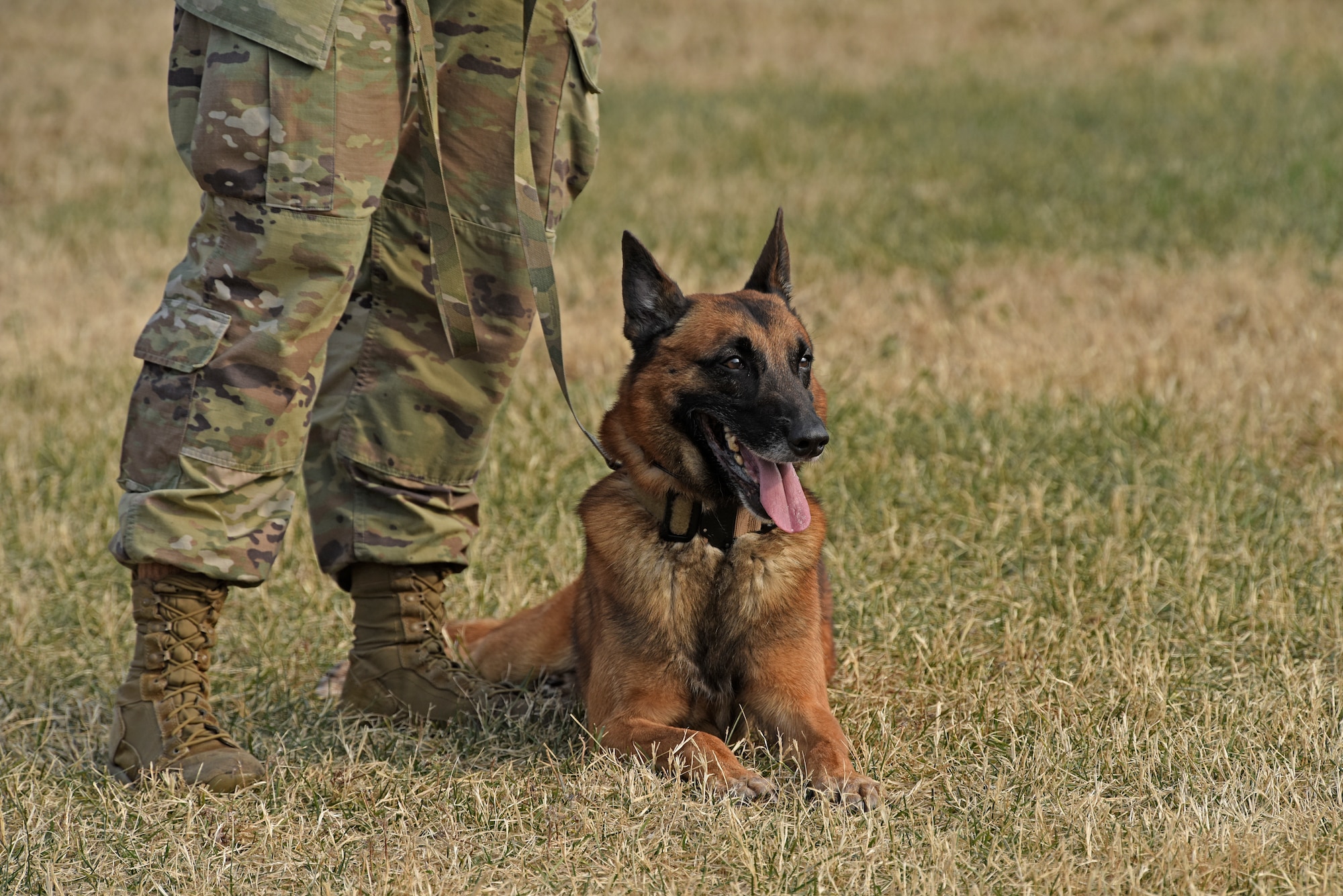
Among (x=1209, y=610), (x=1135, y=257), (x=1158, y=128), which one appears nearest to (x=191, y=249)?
(x=1209, y=610)

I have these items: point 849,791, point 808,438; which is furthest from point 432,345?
point 849,791

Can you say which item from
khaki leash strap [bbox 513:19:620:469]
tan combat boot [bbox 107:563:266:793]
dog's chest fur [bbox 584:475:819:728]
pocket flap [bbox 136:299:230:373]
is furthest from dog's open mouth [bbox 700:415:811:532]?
tan combat boot [bbox 107:563:266:793]

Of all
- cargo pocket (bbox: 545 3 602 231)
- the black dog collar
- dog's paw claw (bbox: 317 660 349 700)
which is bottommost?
dog's paw claw (bbox: 317 660 349 700)

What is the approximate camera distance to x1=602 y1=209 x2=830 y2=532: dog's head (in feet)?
10.8

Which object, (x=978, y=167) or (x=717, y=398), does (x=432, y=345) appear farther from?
(x=978, y=167)

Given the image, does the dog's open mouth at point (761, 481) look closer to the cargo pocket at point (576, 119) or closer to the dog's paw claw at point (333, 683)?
the cargo pocket at point (576, 119)

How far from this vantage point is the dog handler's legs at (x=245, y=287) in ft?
10.1

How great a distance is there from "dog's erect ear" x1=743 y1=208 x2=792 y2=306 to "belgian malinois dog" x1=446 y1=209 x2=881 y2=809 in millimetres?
186

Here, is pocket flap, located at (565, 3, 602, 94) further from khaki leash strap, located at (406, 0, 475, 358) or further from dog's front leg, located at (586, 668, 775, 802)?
dog's front leg, located at (586, 668, 775, 802)

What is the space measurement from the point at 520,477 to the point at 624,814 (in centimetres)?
254

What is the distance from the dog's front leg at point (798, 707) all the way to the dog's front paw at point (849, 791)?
0.06 m

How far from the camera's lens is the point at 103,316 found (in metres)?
7.98

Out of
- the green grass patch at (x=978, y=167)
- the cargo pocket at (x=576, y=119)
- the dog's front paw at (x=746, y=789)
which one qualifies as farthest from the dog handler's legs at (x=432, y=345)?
the green grass patch at (x=978, y=167)

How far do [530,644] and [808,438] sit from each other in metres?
1.20
